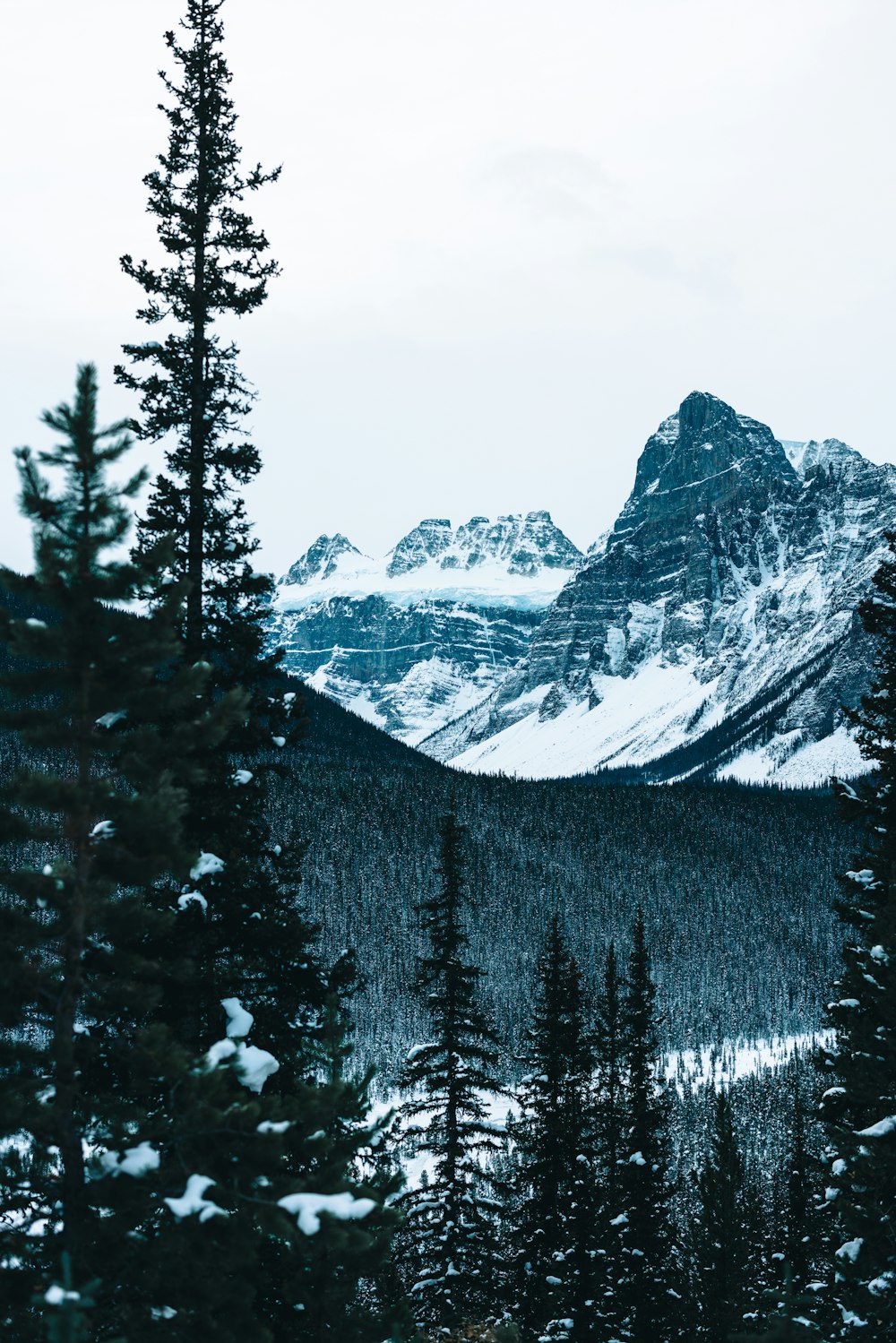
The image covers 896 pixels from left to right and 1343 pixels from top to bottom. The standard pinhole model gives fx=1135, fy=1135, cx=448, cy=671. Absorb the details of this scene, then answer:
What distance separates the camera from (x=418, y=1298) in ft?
72.5

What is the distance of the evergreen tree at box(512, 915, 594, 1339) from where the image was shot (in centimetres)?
2395

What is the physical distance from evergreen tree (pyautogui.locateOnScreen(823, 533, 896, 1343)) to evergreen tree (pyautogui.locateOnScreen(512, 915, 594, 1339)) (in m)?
5.98

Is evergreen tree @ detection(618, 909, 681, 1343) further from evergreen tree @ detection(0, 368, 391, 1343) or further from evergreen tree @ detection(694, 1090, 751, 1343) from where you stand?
evergreen tree @ detection(0, 368, 391, 1343)

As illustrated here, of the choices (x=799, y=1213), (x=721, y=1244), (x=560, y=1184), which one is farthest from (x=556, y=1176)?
(x=721, y=1244)

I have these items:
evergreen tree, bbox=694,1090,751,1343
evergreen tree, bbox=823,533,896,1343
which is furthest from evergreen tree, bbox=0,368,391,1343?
evergreen tree, bbox=694,1090,751,1343

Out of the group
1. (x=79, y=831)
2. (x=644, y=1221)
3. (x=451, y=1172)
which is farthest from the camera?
(x=644, y=1221)

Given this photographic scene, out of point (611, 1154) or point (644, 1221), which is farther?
point (611, 1154)

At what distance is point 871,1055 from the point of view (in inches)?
592

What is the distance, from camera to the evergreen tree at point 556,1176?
24.0 m

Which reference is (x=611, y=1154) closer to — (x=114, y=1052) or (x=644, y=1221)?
(x=644, y=1221)

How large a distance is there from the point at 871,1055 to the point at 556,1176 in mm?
11803

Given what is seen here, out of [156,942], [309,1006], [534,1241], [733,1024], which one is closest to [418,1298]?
[534,1241]

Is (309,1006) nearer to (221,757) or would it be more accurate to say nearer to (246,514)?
(221,757)

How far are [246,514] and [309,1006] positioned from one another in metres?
6.61
